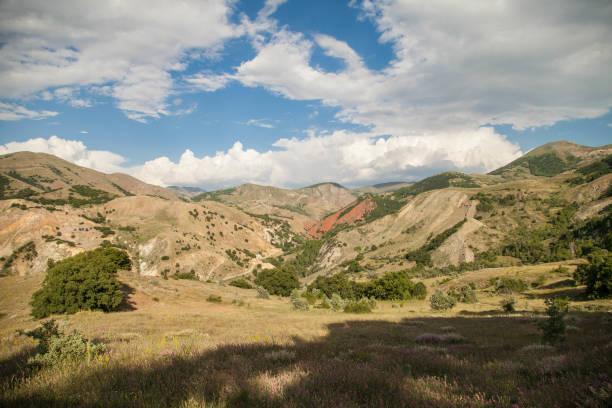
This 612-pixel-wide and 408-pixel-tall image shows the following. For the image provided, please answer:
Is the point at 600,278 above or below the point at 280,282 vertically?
above

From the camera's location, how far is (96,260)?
3556 cm

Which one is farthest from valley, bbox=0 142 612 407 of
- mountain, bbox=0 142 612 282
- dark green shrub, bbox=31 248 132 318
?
dark green shrub, bbox=31 248 132 318

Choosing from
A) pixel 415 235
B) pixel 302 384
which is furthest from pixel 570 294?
pixel 415 235

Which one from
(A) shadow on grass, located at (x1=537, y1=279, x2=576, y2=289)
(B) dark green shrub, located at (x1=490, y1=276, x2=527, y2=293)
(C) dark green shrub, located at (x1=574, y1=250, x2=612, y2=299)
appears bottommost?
(B) dark green shrub, located at (x1=490, y1=276, x2=527, y2=293)

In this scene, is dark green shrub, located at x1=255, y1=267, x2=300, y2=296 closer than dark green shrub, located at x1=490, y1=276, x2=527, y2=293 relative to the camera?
No

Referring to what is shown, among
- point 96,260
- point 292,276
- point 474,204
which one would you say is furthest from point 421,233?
point 96,260

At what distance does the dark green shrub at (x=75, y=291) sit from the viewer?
1027 inches

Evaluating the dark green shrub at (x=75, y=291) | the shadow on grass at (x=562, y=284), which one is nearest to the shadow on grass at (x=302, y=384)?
the dark green shrub at (x=75, y=291)

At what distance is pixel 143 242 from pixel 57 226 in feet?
133

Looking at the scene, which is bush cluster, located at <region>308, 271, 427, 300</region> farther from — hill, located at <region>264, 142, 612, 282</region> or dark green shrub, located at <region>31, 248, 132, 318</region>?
hill, located at <region>264, 142, 612, 282</region>

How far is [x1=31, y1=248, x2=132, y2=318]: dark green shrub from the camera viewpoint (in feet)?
85.6

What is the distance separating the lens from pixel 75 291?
27.1m

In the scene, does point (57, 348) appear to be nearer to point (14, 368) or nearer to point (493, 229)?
point (14, 368)

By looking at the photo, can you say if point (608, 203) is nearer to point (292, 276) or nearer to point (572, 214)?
point (572, 214)
